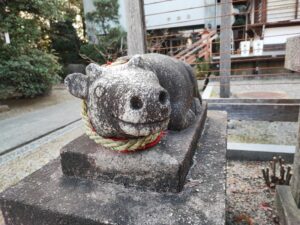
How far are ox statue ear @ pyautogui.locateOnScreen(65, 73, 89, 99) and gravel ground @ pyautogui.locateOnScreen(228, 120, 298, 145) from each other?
107 inches

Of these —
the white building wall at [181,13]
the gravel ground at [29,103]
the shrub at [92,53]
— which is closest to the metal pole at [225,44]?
the gravel ground at [29,103]

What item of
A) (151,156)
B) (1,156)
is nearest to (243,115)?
(151,156)

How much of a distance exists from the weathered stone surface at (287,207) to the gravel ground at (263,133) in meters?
1.70

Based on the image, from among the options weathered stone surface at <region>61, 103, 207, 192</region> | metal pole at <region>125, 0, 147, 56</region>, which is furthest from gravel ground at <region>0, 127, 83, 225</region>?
metal pole at <region>125, 0, 147, 56</region>

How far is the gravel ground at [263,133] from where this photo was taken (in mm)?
3457

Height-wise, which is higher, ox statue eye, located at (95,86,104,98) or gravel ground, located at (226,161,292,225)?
ox statue eye, located at (95,86,104,98)

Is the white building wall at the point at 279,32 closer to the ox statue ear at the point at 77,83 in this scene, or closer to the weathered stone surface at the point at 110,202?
the weathered stone surface at the point at 110,202

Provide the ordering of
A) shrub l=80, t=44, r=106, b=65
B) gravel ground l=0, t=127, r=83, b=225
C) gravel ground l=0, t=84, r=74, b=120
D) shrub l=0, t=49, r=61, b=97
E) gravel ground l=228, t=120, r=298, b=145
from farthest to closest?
→ shrub l=80, t=44, r=106, b=65 → shrub l=0, t=49, r=61, b=97 → gravel ground l=0, t=84, r=74, b=120 → gravel ground l=228, t=120, r=298, b=145 → gravel ground l=0, t=127, r=83, b=225

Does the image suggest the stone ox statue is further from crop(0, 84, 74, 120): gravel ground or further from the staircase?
the staircase

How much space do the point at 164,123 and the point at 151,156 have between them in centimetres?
22

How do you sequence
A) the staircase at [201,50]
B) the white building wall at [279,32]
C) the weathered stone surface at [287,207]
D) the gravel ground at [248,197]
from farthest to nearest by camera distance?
the staircase at [201,50], the white building wall at [279,32], the gravel ground at [248,197], the weathered stone surface at [287,207]

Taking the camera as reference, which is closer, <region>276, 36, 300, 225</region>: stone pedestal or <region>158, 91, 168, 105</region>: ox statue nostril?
<region>158, 91, 168, 105</region>: ox statue nostril

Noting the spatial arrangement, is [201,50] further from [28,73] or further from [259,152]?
[259,152]

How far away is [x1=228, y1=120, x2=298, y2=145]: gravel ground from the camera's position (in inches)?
136
